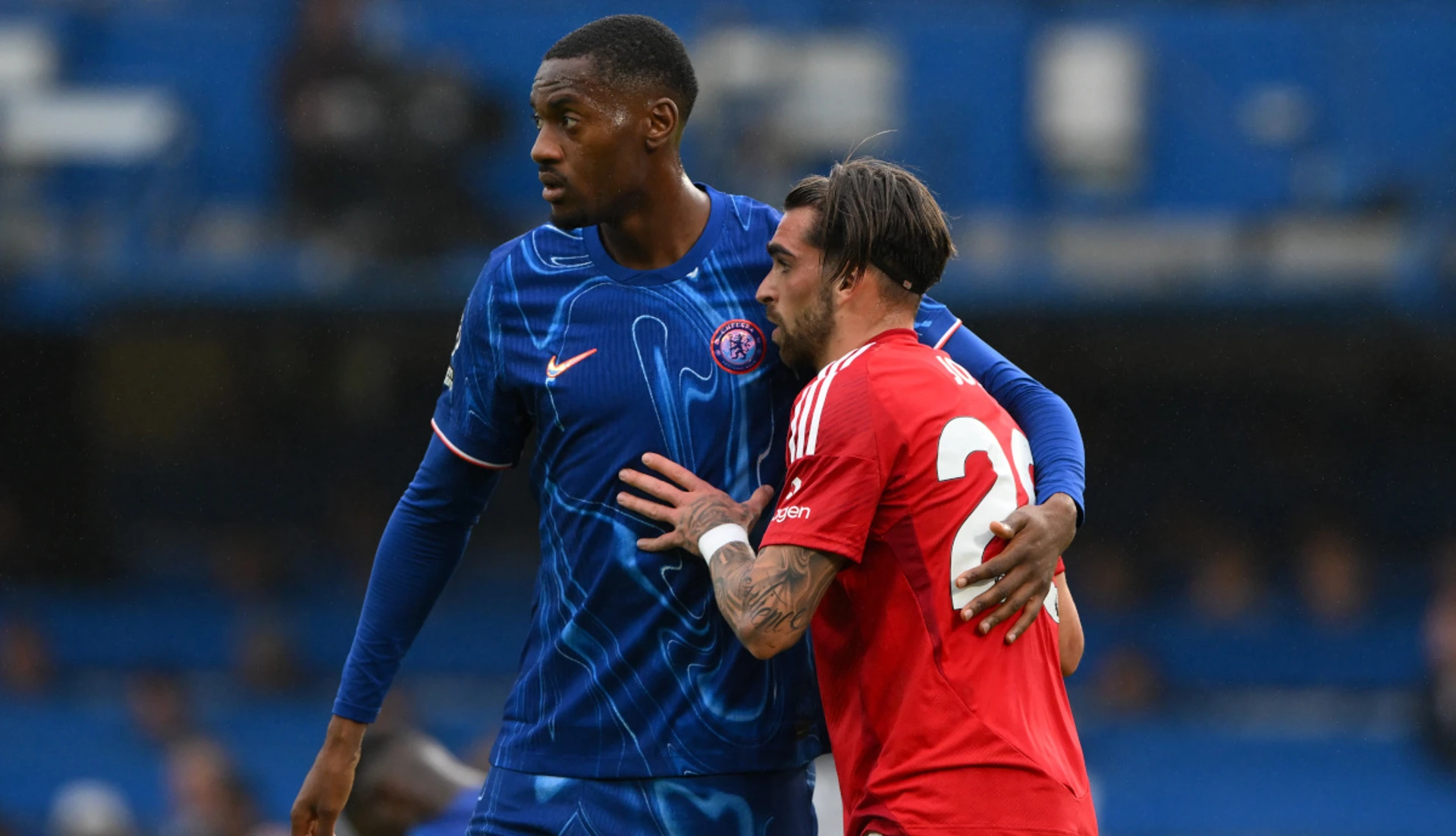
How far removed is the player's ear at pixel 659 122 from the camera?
344cm

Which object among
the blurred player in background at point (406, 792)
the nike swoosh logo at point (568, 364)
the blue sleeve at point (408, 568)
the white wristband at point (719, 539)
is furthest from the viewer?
the blurred player in background at point (406, 792)

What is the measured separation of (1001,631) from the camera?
3.10 metres

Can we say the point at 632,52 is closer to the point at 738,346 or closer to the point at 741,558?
the point at 738,346

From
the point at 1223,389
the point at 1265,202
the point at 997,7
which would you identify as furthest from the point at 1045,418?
the point at 1223,389

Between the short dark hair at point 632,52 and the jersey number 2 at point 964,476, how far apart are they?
891 millimetres

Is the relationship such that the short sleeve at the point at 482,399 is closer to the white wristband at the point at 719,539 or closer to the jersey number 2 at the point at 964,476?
the white wristband at the point at 719,539

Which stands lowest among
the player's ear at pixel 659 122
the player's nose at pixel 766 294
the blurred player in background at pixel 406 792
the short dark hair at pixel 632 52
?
the blurred player in background at pixel 406 792

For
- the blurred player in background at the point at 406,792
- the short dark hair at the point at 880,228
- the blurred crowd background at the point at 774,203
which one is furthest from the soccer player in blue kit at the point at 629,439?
the blurred crowd background at the point at 774,203

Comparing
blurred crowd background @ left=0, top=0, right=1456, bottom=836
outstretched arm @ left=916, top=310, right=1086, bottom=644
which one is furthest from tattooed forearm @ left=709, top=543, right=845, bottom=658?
blurred crowd background @ left=0, top=0, right=1456, bottom=836

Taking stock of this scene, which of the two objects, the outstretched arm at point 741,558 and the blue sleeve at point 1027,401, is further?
the blue sleeve at point 1027,401

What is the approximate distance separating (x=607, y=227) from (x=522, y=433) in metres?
0.45

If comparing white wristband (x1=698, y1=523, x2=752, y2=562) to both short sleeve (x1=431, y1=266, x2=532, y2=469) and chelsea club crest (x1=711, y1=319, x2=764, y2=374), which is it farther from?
short sleeve (x1=431, y1=266, x2=532, y2=469)

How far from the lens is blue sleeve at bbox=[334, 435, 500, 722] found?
3582mm

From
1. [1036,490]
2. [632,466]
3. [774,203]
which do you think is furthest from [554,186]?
[774,203]
